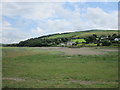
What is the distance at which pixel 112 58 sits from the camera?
3.77 meters

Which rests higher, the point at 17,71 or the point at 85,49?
the point at 85,49

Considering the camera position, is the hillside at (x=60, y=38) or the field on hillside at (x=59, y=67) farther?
the hillside at (x=60, y=38)

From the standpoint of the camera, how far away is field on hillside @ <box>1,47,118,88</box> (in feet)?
11.7

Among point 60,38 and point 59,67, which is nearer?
point 59,67

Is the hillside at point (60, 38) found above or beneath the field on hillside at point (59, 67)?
above

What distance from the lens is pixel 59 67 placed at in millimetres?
3779

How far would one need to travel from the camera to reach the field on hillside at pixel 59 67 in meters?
3.56

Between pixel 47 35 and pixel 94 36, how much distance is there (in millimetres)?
1225

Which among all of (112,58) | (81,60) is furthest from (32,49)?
(112,58)

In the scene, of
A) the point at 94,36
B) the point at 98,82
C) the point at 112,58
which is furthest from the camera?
the point at 94,36

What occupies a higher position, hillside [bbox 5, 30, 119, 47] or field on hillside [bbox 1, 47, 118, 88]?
hillside [bbox 5, 30, 119, 47]

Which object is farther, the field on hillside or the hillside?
the hillside

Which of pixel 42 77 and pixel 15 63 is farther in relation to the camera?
pixel 15 63

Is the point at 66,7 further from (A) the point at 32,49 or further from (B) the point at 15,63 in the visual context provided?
(B) the point at 15,63
